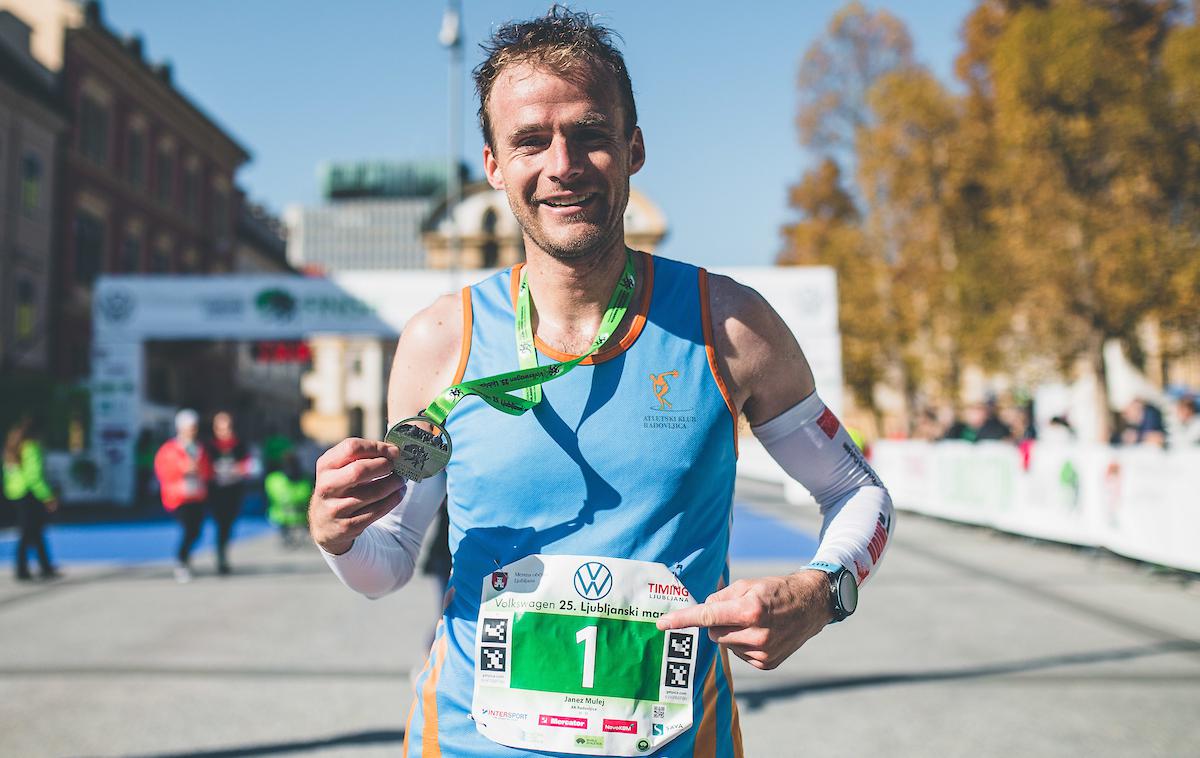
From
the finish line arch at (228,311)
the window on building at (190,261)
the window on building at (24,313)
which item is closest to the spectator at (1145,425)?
the finish line arch at (228,311)

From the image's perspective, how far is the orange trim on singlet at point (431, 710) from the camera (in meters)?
1.95

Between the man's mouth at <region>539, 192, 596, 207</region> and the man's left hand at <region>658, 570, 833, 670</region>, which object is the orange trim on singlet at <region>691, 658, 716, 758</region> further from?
the man's mouth at <region>539, 192, 596, 207</region>

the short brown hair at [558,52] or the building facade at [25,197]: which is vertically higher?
the building facade at [25,197]

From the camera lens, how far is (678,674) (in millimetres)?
1897

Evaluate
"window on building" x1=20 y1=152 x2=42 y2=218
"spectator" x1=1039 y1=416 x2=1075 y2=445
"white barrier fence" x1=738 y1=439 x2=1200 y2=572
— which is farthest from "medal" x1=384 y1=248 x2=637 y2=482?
"window on building" x1=20 y1=152 x2=42 y2=218

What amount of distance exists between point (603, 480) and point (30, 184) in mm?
28699

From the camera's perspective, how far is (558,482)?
1.86 m

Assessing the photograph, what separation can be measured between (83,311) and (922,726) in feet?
92.4

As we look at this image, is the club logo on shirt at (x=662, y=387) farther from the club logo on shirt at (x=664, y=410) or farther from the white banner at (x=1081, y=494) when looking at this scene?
the white banner at (x=1081, y=494)

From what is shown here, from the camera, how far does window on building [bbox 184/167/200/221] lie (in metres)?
38.1

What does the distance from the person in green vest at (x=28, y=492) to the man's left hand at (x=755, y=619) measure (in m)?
10.7

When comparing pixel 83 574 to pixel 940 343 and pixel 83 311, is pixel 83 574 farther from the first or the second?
pixel 940 343

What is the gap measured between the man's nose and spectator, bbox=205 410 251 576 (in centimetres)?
1051

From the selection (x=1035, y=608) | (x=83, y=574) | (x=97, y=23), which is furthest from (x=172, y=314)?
(x=1035, y=608)
